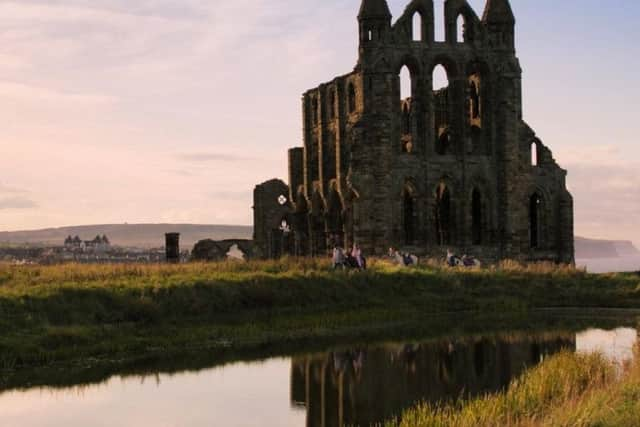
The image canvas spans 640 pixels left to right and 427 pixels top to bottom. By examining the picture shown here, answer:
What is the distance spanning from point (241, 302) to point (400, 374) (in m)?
9.07

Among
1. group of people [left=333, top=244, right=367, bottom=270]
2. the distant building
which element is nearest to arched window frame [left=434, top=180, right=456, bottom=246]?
group of people [left=333, top=244, right=367, bottom=270]

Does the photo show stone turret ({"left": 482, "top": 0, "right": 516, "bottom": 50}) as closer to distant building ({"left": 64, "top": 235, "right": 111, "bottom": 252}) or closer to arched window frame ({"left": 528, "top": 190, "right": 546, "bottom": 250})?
arched window frame ({"left": 528, "top": 190, "right": 546, "bottom": 250})

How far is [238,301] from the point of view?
102ft

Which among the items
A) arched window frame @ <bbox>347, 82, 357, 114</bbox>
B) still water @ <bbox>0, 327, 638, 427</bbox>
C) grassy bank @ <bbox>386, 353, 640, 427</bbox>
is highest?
arched window frame @ <bbox>347, 82, 357, 114</bbox>

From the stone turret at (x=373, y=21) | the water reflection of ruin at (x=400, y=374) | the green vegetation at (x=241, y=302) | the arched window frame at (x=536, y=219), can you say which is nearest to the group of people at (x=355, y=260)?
the green vegetation at (x=241, y=302)

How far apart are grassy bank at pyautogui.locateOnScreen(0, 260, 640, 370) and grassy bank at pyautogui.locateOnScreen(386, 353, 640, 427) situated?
9.77 metres

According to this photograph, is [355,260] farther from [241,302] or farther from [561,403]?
[561,403]

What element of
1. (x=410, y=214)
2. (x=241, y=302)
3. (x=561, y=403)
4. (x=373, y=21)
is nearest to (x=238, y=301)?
(x=241, y=302)

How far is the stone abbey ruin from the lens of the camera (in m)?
47.8

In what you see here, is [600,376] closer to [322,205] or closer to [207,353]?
[207,353]

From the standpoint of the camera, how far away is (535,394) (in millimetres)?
17531

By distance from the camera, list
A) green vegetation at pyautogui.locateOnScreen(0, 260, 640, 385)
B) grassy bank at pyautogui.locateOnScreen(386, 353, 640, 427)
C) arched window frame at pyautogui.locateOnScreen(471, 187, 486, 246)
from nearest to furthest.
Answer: grassy bank at pyautogui.locateOnScreen(386, 353, 640, 427) → green vegetation at pyautogui.locateOnScreen(0, 260, 640, 385) → arched window frame at pyautogui.locateOnScreen(471, 187, 486, 246)

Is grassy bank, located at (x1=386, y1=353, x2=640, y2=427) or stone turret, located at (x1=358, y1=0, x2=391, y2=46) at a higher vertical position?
stone turret, located at (x1=358, y1=0, x2=391, y2=46)

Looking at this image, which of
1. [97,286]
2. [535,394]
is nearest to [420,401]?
[535,394]
